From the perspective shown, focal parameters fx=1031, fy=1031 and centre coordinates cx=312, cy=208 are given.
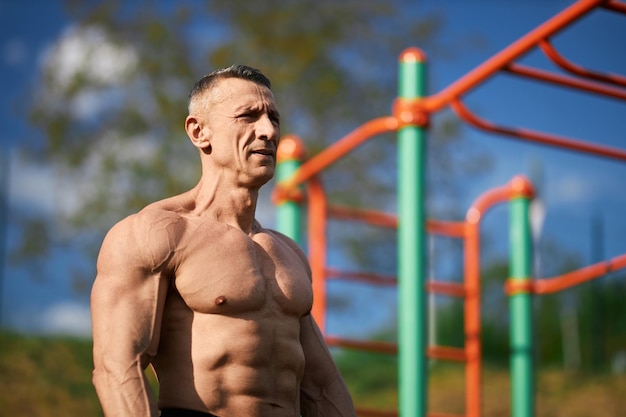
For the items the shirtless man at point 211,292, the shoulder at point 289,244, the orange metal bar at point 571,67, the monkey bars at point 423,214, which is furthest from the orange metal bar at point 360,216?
the shirtless man at point 211,292

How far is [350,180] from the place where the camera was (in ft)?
45.8

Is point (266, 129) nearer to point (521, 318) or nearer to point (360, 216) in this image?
point (360, 216)

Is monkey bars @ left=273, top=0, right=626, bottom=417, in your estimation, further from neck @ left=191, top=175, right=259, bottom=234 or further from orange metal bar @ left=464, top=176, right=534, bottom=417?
neck @ left=191, top=175, right=259, bottom=234

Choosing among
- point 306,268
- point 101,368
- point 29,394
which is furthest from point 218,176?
point 29,394

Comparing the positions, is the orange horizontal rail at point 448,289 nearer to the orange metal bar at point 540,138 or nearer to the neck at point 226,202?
the orange metal bar at point 540,138

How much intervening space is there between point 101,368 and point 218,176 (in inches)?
22.8

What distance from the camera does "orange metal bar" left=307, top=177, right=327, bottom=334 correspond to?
216 inches

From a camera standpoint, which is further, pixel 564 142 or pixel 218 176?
pixel 564 142

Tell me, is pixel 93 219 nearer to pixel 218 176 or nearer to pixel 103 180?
pixel 103 180

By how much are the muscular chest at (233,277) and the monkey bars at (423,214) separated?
7.12ft

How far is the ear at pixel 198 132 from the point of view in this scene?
103 inches

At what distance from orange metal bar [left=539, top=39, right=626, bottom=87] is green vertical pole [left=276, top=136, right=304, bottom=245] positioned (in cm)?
174

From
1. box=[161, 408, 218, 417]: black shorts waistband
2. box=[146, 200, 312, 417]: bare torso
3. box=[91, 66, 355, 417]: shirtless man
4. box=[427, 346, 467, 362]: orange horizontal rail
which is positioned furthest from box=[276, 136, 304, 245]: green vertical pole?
box=[161, 408, 218, 417]: black shorts waistband

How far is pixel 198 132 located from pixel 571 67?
236 centimetres
